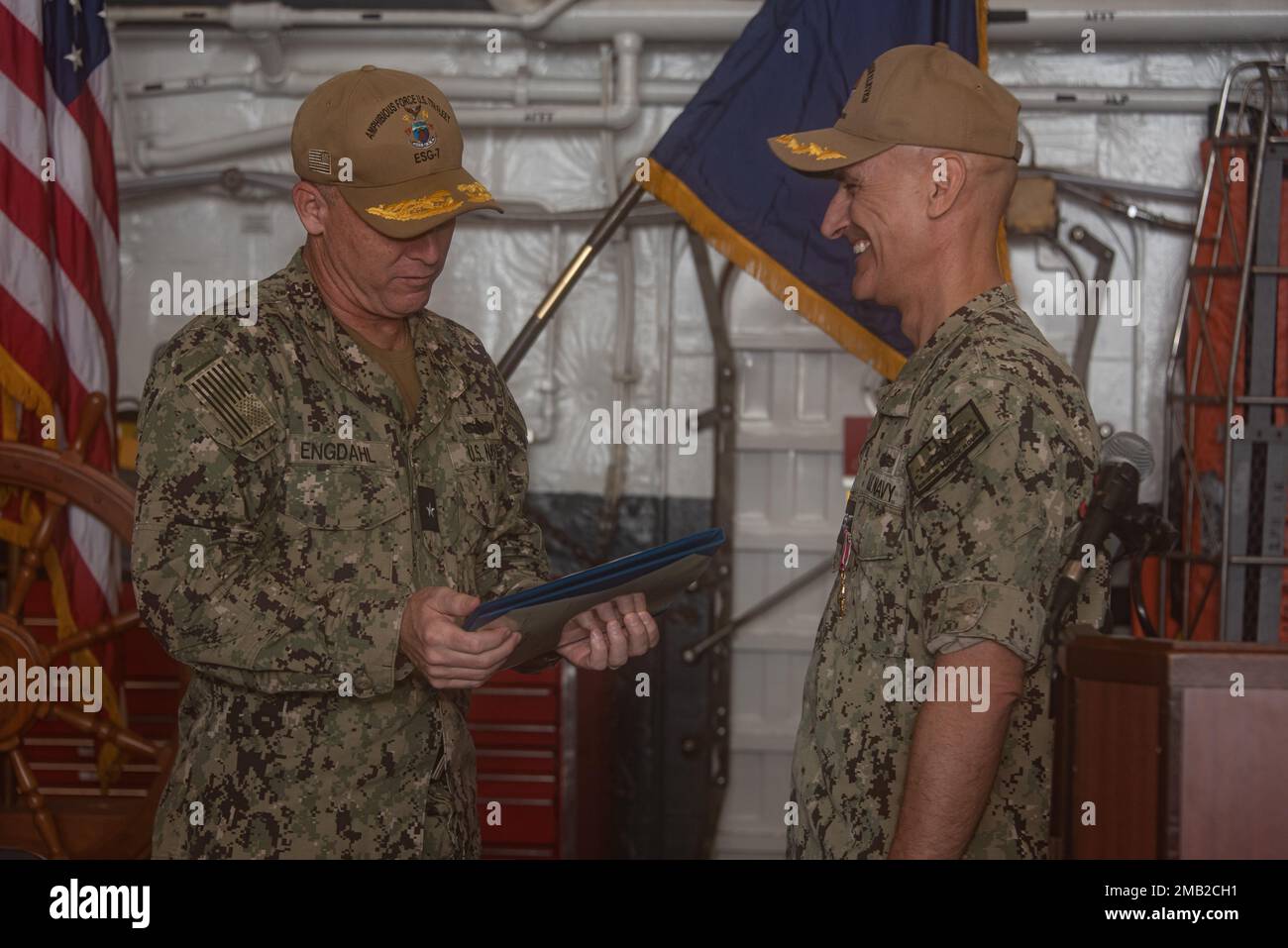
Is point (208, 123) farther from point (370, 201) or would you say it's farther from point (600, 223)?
point (370, 201)

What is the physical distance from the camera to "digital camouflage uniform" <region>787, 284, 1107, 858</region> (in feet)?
5.12

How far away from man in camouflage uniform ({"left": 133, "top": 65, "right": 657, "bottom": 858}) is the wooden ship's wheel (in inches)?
36.0

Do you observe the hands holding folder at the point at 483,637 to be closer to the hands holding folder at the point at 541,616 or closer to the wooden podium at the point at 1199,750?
the hands holding folder at the point at 541,616

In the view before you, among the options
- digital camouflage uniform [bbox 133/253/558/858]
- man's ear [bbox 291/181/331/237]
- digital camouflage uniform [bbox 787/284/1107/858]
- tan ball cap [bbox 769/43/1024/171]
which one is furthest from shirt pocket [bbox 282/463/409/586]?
tan ball cap [bbox 769/43/1024/171]

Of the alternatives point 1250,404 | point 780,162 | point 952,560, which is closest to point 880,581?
point 952,560

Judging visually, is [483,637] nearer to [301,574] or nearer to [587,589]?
[587,589]

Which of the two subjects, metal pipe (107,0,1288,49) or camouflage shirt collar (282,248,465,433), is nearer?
camouflage shirt collar (282,248,465,433)

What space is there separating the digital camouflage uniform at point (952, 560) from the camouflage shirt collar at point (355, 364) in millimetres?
662

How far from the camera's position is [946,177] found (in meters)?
1.74

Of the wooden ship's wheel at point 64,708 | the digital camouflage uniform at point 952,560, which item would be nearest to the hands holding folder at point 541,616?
the digital camouflage uniform at point 952,560

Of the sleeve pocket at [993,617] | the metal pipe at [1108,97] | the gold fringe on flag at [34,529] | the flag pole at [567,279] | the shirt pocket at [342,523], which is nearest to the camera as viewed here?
the sleeve pocket at [993,617]

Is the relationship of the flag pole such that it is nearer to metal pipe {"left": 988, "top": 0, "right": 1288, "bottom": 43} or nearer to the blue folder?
metal pipe {"left": 988, "top": 0, "right": 1288, "bottom": 43}

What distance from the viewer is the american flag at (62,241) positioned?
310 cm

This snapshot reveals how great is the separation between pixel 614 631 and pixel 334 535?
1.34 feet
